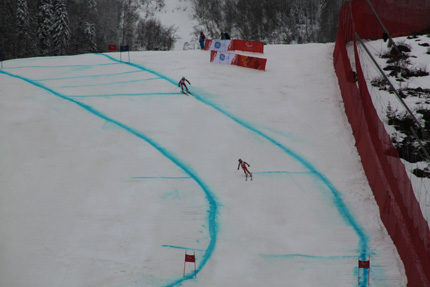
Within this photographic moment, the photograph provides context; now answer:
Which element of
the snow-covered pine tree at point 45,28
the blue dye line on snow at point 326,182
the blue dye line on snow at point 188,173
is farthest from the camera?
the snow-covered pine tree at point 45,28

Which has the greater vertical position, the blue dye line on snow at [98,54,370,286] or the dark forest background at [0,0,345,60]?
the dark forest background at [0,0,345,60]

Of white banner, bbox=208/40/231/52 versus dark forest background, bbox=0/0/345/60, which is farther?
dark forest background, bbox=0/0/345/60

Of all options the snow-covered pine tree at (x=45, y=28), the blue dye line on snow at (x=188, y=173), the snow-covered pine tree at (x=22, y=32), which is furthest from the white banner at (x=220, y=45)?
the snow-covered pine tree at (x=22, y=32)

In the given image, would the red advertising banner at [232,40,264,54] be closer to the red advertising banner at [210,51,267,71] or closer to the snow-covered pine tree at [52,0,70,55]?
the red advertising banner at [210,51,267,71]

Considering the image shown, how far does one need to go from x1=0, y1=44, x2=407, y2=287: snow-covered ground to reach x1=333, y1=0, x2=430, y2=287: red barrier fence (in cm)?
50

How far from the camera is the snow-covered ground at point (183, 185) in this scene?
455 inches

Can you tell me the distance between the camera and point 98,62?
27.3m

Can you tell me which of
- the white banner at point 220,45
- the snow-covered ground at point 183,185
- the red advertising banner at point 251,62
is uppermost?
the white banner at point 220,45

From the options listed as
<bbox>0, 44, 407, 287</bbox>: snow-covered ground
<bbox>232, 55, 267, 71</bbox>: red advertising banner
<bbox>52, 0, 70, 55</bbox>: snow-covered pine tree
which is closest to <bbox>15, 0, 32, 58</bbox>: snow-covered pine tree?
<bbox>52, 0, 70, 55</bbox>: snow-covered pine tree

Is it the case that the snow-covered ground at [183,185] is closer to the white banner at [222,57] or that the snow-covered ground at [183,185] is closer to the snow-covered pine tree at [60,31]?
the white banner at [222,57]

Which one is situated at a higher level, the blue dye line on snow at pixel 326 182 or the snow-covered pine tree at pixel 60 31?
the snow-covered pine tree at pixel 60 31

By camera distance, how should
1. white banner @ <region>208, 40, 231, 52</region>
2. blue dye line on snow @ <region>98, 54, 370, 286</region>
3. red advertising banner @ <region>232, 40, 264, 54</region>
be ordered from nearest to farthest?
blue dye line on snow @ <region>98, 54, 370, 286</region> → white banner @ <region>208, 40, 231, 52</region> → red advertising banner @ <region>232, 40, 264, 54</region>

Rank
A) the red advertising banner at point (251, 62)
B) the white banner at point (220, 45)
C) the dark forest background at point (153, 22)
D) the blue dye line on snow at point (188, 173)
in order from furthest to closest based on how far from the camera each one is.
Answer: the dark forest background at point (153, 22) < the white banner at point (220, 45) < the red advertising banner at point (251, 62) < the blue dye line on snow at point (188, 173)

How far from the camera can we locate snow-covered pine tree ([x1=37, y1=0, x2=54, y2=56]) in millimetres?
53188
